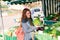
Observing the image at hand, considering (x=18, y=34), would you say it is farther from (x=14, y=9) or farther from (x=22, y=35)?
(x=14, y=9)

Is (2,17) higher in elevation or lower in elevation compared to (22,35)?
higher

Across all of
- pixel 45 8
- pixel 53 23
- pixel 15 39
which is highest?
pixel 45 8

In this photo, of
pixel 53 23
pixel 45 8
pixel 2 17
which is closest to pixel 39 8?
pixel 45 8

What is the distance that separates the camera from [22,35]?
1911 mm

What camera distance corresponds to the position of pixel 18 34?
1916 mm

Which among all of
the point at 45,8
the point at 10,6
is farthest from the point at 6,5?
the point at 45,8

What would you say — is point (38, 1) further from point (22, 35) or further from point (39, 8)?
point (22, 35)

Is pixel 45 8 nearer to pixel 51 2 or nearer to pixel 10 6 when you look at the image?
pixel 51 2

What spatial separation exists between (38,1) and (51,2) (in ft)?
0.33

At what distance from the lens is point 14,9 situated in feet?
6.17

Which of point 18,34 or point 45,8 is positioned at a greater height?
point 45,8

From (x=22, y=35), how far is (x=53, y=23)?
266 mm

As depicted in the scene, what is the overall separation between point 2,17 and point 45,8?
13.7 inches

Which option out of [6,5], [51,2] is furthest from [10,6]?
[51,2]
